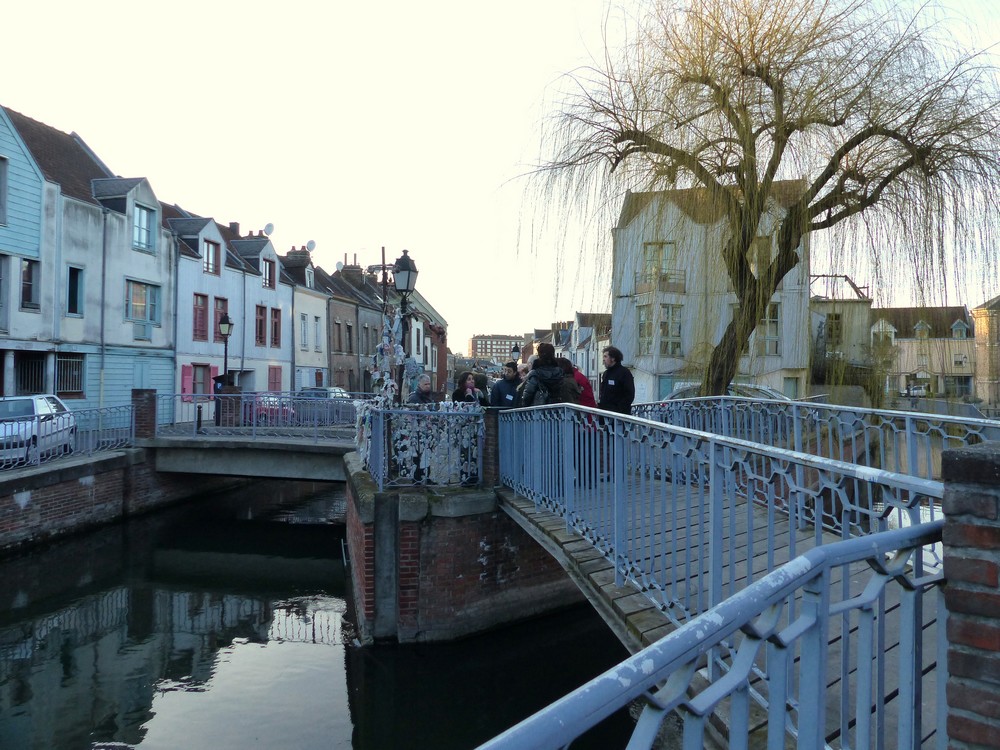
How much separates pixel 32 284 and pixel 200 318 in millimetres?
8770

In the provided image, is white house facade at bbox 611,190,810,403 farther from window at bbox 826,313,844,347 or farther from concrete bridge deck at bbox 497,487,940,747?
concrete bridge deck at bbox 497,487,940,747

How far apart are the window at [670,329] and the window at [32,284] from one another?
21114mm

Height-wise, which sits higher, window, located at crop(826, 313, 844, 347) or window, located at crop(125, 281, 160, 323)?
window, located at crop(125, 281, 160, 323)

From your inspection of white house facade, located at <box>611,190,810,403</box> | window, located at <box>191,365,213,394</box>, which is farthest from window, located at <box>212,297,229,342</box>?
white house facade, located at <box>611,190,810,403</box>

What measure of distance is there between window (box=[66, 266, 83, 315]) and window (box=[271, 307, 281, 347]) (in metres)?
13.0

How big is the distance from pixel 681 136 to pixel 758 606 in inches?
256

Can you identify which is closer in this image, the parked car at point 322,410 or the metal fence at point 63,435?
the metal fence at point 63,435

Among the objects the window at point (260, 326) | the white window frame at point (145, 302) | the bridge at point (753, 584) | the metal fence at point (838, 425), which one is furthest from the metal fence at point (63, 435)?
the window at point (260, 326)

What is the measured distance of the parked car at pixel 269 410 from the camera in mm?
17922

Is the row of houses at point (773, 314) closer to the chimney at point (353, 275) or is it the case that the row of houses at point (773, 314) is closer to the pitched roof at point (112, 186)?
the pitched roof at point (112, 186)

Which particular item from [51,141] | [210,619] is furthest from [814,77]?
[51,141]

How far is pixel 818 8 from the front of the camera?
721 centimetres

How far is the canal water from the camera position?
23.4ft

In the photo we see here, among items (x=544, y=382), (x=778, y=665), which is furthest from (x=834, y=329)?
(x=778, y=665)
